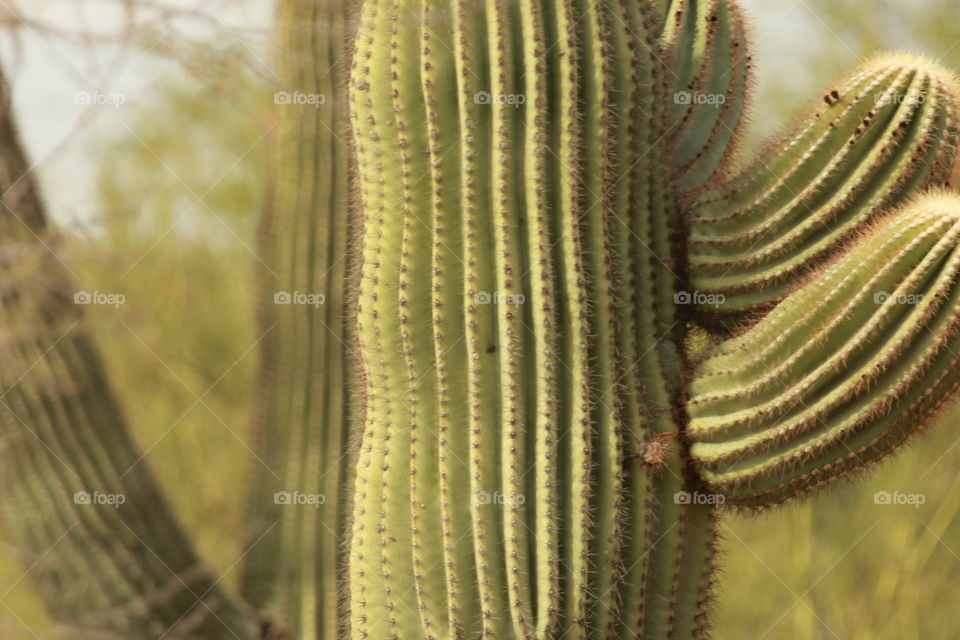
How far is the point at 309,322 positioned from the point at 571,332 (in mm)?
1630

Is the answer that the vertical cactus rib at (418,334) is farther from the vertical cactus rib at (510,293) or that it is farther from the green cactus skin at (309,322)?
the green cactus skin at (309,322)

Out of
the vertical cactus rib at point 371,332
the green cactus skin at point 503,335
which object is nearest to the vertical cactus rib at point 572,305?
the green cactus skin at point 503,335

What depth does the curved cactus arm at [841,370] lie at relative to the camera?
6.98 feet

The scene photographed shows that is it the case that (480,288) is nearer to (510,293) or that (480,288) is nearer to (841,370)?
(510,293)

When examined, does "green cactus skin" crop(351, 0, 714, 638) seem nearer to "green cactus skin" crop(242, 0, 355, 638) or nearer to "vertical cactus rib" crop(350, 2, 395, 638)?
"vertical cactus rib" crop(350, 2, 395, 638)

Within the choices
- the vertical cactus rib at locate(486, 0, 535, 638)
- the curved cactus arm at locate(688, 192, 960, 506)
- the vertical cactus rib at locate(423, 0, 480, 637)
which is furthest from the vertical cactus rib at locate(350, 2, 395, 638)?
the curved cactus arm at locate(688, 192, 960, 506)

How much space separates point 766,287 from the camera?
2410 millimetres

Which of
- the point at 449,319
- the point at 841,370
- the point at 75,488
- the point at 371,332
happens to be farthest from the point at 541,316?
the point at 75,488

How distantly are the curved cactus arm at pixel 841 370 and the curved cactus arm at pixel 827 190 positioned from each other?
112mm

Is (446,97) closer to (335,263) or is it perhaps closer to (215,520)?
(335,263)

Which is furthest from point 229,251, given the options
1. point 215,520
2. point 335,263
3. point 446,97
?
point 446,97

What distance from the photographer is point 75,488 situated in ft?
12.0

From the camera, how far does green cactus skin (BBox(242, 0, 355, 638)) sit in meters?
3.63

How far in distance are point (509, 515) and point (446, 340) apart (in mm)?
385
